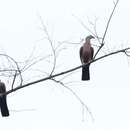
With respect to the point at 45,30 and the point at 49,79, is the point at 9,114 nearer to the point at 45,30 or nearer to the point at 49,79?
the point at 49,79

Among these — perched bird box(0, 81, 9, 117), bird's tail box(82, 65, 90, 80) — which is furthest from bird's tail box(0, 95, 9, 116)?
bird's tail box(82, 65, 90, 80)

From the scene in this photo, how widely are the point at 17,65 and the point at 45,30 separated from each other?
0.98 meters

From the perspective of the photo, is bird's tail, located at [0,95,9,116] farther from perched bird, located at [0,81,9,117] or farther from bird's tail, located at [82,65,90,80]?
bird's tail, located at [82,65,90,80]

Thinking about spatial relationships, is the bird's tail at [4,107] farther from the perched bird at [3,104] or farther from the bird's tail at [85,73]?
the bird's tail at [85,73]

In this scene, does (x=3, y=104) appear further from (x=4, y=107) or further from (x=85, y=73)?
(x=85, y=73)

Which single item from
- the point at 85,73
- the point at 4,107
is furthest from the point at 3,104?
the point at 85,73

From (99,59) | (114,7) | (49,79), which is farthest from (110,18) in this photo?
(49,79)

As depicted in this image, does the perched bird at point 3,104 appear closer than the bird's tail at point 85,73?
Yes

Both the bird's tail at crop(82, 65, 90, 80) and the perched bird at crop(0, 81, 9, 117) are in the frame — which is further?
the bird's tail at crop(82, 65, 90, 80)

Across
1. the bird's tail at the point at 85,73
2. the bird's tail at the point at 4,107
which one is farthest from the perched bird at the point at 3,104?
the bird's tail at the point at 85,73

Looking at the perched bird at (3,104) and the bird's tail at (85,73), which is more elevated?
the bird's tail at (85,73)

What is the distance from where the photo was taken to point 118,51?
Answer: 24.0 ft

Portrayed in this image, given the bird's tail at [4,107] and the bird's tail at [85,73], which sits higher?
the bird's tail at [85,73]

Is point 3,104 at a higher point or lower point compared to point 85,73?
lower
